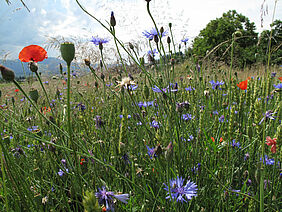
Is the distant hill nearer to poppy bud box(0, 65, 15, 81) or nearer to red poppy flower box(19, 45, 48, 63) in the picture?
red poppy flower box(19, 45, 48, 63)

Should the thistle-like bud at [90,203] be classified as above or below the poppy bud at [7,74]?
below

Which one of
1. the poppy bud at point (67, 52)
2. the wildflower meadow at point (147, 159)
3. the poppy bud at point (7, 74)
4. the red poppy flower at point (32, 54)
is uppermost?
the red poppy flower at point (32, 54)

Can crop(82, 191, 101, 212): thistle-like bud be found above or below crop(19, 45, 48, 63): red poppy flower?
below

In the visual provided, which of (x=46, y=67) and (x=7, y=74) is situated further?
(x=46, y=67)

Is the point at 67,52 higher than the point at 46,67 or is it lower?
lower

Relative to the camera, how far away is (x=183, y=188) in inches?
36.6

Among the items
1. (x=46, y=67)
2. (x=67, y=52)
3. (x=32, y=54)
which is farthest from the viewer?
(x=46, y=67)

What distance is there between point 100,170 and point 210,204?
0.67 m

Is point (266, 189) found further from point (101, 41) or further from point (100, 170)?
point (101, 41)

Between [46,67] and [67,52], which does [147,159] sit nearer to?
[67,52]

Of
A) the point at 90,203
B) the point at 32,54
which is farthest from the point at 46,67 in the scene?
the point at 90,203

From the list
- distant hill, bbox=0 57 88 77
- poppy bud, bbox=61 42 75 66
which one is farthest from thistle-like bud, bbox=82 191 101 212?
distant hill, bbox=0 57 88 77

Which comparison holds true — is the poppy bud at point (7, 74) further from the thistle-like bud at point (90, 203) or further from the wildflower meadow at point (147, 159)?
the thistle-like bud at point (90, 203)

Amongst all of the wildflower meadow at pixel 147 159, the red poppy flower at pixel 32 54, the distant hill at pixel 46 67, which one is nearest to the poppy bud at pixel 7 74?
the wildflower meadow at pixel 147 159
